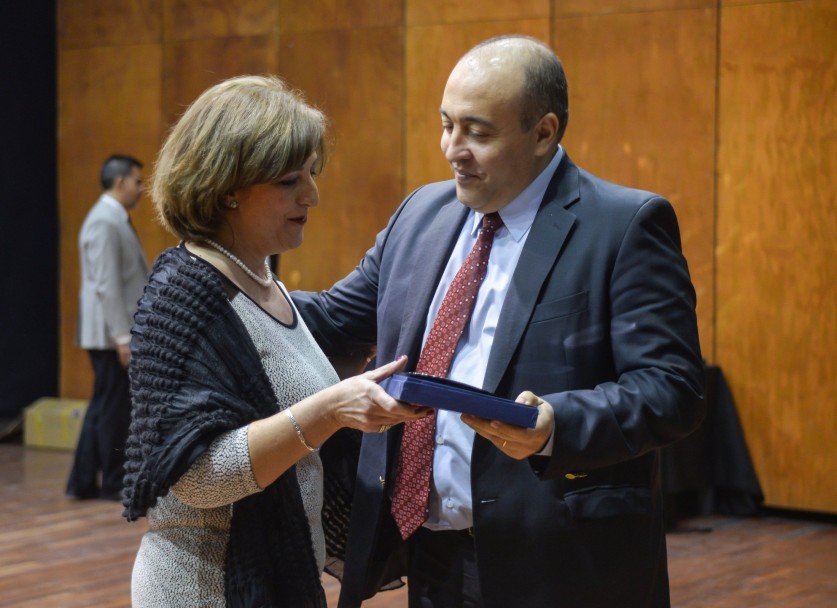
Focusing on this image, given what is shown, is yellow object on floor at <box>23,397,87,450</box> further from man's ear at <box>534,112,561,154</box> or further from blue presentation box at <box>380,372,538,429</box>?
blue presentation box at <box>380,372,538,429</box>

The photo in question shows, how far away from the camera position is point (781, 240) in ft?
18.4

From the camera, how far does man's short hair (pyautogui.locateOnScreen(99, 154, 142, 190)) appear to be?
20.5ft

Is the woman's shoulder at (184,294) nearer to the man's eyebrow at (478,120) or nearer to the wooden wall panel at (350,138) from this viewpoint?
the man's eyebrow at (478,120)

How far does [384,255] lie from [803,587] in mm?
2910

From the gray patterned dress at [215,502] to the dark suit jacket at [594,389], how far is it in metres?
0.32

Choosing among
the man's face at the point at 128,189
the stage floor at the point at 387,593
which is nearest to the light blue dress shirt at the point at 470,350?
the stage floor at the point at 387,593

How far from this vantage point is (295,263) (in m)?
7.14

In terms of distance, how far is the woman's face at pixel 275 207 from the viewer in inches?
79.5

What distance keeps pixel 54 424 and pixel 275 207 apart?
20.0ft

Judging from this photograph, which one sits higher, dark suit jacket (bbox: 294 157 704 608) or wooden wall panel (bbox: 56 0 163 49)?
wooden wall panel (bbox: 56 0 163 49)

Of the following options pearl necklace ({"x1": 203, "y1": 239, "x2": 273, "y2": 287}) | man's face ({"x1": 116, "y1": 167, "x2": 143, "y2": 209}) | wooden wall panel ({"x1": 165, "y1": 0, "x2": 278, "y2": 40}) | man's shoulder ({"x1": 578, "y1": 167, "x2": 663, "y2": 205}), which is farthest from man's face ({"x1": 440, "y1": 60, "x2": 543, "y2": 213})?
wooden wall panel ({"x1": 165, "y1": 0, "x2": 278, "y2": 40})

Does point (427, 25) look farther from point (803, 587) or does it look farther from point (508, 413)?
point (508, 413)

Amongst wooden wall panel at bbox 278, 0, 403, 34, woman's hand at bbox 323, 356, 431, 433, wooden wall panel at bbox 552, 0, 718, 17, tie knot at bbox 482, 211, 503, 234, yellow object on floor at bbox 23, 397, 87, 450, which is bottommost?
yellow object on floor at bbox 23, 397, 87, 450

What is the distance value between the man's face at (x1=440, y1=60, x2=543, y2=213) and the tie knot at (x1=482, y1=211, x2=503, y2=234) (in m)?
0.03
